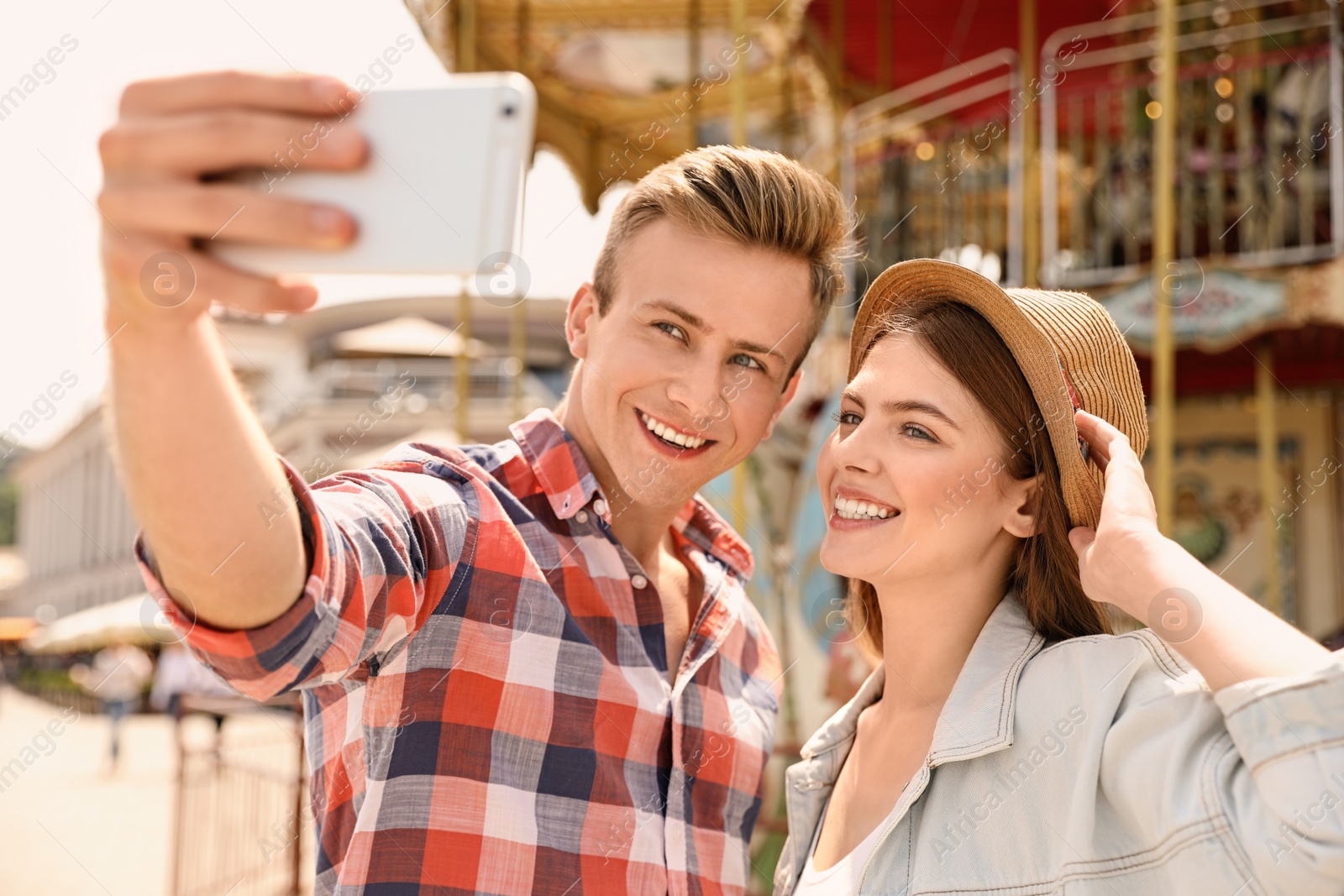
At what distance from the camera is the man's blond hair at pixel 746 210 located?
2.17 meters

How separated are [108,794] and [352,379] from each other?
50.0 feet

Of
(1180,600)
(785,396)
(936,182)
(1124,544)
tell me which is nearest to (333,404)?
(936,182)

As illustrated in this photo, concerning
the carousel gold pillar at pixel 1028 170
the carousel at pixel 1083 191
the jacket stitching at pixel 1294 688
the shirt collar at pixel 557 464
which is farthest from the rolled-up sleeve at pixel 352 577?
the carousel gold pillar at pixel 1028 170

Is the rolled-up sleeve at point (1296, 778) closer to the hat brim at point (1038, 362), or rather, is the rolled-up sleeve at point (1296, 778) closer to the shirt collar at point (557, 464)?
the hat brim at point (1038, 362)

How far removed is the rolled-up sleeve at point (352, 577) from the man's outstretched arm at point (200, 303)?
3cm

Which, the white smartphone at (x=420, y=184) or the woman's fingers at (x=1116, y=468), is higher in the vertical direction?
the white smartphone at (x=420, y=184)

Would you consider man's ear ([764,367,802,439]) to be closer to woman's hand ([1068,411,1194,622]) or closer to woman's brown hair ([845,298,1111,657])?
woman's brown hair ([845,298,1111,657])

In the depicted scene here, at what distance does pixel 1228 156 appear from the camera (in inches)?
255

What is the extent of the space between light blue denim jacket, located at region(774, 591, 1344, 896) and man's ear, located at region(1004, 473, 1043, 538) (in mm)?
146

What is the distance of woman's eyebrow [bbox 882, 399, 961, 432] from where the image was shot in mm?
1939

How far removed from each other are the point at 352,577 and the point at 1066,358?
1247mm

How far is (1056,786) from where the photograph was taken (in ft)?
5.36

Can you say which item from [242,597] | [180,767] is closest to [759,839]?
[180,767]

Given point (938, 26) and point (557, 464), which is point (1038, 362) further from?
point (938, 26)
